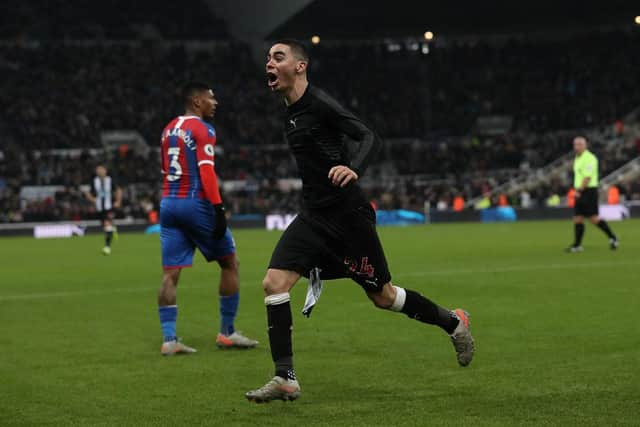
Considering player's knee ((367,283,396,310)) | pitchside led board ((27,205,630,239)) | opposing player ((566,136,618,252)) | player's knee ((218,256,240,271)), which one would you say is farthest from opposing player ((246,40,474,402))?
pitchside led board ((27,205,630,239))

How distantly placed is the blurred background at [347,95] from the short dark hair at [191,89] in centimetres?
3048

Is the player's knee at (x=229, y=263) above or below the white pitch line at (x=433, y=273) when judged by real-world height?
above

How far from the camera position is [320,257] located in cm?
681

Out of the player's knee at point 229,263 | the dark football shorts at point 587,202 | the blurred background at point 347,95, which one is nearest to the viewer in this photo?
the player's knee at point 229,263

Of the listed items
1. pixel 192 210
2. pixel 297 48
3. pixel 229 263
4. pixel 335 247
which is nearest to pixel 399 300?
pixel 335 247

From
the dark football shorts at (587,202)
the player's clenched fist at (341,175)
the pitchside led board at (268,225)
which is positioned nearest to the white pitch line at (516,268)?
the dark football shorts at (587,202)

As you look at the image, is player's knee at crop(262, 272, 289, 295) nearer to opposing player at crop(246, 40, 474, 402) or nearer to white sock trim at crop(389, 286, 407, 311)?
opposing player at crop(246, 40, 474, 402)

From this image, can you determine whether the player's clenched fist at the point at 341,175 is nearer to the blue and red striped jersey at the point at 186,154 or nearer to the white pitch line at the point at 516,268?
the blue and red striped jersey at the point at 186,154

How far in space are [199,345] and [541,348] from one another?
2.97 meters

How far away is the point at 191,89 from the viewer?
9242 mm

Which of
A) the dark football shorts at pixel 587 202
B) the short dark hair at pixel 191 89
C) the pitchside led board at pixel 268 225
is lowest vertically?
the pitchside led board at pixel 268 225

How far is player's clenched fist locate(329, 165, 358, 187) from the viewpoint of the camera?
620 centimetres

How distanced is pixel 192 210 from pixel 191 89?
3.55 ft

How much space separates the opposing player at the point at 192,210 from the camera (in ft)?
29.6
